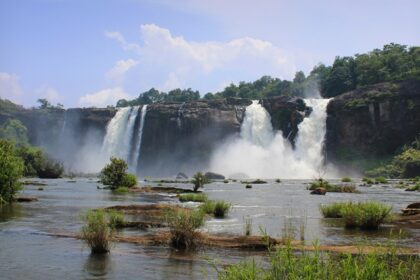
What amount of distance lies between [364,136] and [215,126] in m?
35.4

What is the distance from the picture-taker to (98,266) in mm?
13305

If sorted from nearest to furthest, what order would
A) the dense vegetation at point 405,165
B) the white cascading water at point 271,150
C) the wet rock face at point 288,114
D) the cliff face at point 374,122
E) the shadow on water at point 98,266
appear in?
1. the shadow on water at point 98,266
2. the dense vegetation at point 405,165
3. the white cascading water at point 271,150
4. the cliff face at point 374,122
5. the wet rock face at point 288,114

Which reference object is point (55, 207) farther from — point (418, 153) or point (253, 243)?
point (418, 153)

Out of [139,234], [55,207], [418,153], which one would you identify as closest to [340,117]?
[418,153]

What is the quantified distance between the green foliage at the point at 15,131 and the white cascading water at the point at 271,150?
57793mm

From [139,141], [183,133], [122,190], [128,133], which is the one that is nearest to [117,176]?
[122,190]

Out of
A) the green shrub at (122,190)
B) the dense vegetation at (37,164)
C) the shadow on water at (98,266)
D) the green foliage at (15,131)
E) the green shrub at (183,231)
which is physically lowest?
the shadow on water at (98,266)

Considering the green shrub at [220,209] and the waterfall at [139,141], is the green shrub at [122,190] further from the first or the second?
the waterfall at [139,141]

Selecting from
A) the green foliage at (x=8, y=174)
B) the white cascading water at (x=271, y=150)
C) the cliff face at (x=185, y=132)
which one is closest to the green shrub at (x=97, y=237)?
the green foliage at (x=8, y=174)

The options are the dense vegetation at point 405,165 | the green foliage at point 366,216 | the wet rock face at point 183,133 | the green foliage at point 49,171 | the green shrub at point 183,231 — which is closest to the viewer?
the green shrub at point 183,231

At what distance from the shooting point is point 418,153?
97.1m

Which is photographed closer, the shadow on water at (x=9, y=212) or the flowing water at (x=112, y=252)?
the flowing water at (x=112, y=252)

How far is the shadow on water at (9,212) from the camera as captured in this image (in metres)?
24.4

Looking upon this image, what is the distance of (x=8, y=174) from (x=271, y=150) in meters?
Answer: 87.3
